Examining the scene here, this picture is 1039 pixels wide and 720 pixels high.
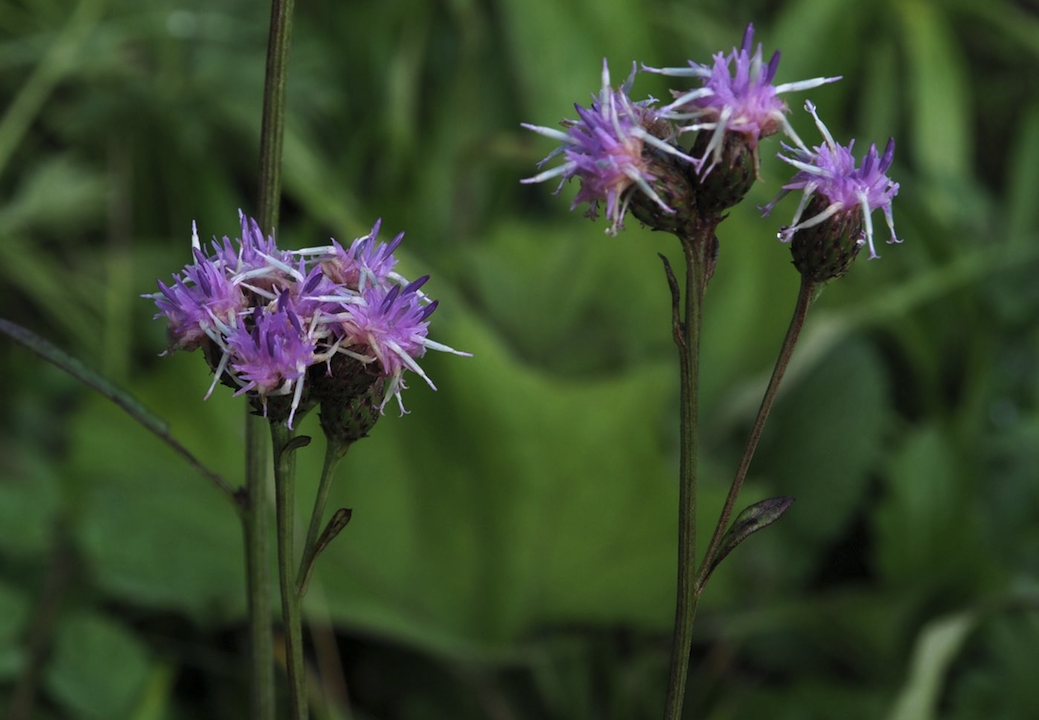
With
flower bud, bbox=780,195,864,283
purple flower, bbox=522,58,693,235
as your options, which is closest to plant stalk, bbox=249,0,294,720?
purple flower, bbox=522,58,693,235

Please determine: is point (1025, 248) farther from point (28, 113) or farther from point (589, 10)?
point (28, 113)

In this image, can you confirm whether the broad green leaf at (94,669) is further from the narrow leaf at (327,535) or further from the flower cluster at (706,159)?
the flower cluster at (706,159)

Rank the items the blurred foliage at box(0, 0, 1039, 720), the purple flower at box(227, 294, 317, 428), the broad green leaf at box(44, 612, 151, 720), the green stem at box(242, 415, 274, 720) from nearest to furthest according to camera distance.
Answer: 1. the purple flower at box(227, 294, 317, 428)
2. the green stem at box(242, 415, 274, 720)
3. the broad green leaf at box(44, 612, 151, 720)
4. the blurred foliage at box(0, 0, 1039, 720)

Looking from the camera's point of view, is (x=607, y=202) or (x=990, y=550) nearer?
(x=607, y=202)

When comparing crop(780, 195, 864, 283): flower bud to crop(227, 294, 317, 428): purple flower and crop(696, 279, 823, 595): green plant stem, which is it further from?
crop(227, 294, 317, 428): purple flower

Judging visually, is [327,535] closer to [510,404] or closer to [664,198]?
[664,198]

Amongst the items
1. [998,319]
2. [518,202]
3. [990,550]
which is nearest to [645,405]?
[990,550]
